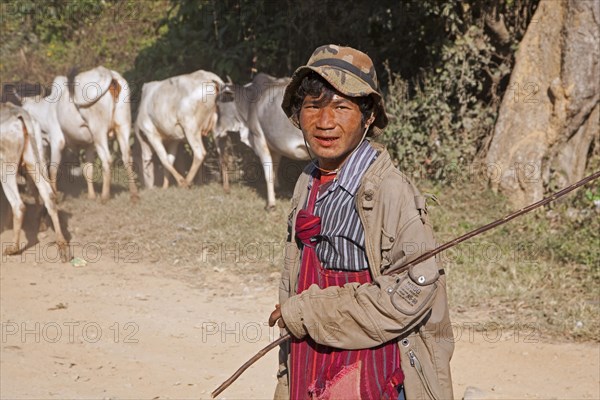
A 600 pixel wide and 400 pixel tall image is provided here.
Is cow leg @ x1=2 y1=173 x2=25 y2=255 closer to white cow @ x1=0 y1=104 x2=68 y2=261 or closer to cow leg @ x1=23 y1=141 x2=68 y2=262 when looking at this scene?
white cow @ x1=0 y1=104 x2=68 y2=261

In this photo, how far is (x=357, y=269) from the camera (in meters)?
2.55

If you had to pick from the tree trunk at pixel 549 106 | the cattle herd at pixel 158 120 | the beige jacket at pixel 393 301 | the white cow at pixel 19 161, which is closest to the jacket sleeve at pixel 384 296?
the beige jacket at pixel 393 301

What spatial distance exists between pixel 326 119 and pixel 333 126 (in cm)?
3

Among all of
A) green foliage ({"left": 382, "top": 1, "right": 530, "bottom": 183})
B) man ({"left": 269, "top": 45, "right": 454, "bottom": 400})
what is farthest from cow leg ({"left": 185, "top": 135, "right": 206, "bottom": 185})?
man ({"left": 269, "top": 45, "right": 454, "bottom": 400})

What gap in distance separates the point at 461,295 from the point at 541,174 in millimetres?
2835

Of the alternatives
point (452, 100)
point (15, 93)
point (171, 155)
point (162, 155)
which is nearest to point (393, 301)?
point (452, 100)

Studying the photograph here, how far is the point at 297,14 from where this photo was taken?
1195 cm

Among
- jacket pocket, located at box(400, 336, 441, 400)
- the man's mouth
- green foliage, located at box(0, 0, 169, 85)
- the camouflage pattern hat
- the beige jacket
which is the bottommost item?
jacket pocket, located at box(400, 336, 441, 400)

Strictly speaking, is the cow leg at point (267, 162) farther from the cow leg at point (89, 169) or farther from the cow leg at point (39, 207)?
the cow leg at point (39, 207)

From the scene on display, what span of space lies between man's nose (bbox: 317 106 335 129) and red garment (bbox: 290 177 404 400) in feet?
0.92

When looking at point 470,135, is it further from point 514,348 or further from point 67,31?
point 67,31

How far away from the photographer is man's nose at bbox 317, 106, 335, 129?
262cm

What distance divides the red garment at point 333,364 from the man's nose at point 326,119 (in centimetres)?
28

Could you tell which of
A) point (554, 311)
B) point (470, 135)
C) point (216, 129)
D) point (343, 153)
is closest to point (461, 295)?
point (554, 311)
